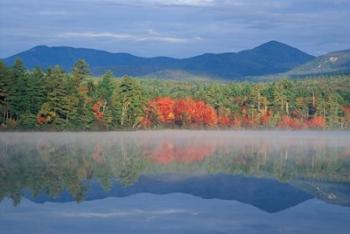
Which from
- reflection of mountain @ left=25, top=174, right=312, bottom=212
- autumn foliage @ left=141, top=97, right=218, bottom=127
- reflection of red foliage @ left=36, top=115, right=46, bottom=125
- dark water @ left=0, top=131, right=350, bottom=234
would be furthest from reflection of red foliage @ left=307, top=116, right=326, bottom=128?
reflection of mountain @ left=25, top=174, right=312, bottom=212

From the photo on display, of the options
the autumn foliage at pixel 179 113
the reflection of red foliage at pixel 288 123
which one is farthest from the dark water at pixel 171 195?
the reflection of red foliage at pixel 288 123

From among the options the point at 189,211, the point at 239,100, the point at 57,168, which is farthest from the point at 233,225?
the point at 239,100

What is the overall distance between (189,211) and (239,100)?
74024mm

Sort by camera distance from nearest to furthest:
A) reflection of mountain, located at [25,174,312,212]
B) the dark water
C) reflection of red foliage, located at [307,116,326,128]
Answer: the dark water, reflection of mountain, located at [25,174,312,212], reflection of red foliage, located at [307,116,326,128]

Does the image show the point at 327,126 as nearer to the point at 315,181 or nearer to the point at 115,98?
the point at 115,98

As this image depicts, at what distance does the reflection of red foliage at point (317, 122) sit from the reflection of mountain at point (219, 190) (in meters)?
68.8

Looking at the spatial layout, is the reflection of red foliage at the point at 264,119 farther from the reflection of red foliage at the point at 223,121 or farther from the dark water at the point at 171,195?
the dark water at the point at 171,195

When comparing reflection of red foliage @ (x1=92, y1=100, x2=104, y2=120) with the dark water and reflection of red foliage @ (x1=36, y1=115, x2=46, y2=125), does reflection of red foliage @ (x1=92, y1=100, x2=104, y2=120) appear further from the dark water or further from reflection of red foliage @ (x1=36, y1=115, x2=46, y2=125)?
the dark water

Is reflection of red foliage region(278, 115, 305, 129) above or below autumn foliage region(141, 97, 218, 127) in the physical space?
below

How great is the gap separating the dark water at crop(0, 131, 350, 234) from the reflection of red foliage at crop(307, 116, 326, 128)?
60854 millimetres

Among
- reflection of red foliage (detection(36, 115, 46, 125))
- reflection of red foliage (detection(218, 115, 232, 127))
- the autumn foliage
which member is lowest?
reflection of red foliage (detection(218, 115, 232, 127))

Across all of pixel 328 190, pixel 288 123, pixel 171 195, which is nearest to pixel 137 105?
pixel 288 123

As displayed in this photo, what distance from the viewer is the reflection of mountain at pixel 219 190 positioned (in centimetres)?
1572

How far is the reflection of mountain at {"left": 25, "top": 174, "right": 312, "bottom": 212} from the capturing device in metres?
15.7
